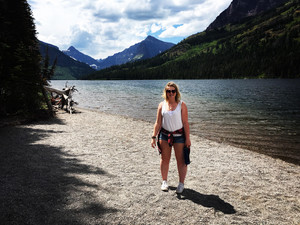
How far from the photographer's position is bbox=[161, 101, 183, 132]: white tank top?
16.1ft

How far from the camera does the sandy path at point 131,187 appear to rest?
439 centimetres

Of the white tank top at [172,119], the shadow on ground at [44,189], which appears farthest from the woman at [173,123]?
the shadow on ground at [44,189]

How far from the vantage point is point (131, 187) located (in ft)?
18.7

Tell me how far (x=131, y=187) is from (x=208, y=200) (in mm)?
2238

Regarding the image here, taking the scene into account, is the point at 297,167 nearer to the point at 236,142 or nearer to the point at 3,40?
the point at 236,142

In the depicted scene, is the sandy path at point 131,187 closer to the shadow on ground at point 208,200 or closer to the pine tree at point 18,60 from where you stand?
the shadow on ground at point 208,200

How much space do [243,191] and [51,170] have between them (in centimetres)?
636

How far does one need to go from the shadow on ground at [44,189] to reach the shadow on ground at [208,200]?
2100 mm

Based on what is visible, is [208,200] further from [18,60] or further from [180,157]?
[18,60]

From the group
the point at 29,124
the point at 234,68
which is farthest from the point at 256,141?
the point at 234,68

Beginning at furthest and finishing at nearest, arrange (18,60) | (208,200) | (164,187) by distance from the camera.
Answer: (18,60) < (164,187) < (208,200)

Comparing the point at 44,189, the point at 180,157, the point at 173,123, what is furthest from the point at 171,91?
the point at 44,189

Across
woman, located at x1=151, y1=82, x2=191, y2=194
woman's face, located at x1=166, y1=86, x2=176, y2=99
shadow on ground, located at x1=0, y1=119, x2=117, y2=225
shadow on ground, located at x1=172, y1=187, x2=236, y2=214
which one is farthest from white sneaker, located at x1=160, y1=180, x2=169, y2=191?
woman's face, located at x1=166, y1=86, x2=176, y2=99

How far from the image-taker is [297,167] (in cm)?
855
